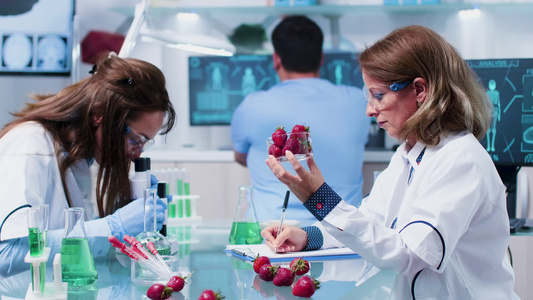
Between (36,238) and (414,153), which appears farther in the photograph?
(414,153)

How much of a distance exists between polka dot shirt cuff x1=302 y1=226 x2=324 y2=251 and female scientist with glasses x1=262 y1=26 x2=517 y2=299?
0.32 feet

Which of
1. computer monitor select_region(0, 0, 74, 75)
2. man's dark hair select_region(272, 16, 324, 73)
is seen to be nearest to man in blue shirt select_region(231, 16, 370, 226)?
man's dark hair select_region(272, 16, 324, 73)

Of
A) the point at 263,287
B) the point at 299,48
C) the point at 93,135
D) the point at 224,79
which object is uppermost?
the point at 299,48

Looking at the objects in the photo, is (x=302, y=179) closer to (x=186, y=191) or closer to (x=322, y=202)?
(x=322, y=202)

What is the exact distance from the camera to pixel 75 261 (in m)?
1.50

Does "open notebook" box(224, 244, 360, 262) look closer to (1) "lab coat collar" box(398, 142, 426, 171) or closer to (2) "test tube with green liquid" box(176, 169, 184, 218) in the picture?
(1) "lab coat collar" box(398, 142, 426, 171)

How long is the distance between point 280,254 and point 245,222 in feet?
0.86

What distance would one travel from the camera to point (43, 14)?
414 cm

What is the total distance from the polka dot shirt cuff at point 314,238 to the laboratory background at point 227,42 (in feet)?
5.96

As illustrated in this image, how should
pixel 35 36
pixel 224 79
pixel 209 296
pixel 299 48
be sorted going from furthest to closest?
pixel 224 79 → pixel 35 36 → pixel 299 48 → pixel 209 296

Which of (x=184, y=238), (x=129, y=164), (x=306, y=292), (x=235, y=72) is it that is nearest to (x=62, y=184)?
(x=129, y=164)

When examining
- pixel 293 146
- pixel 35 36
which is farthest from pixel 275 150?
pixel 35 36

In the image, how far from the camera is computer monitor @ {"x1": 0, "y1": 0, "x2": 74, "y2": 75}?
13.5ft

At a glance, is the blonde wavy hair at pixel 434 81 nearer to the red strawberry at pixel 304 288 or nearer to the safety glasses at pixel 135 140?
the red strawberry at pixel 304 288
